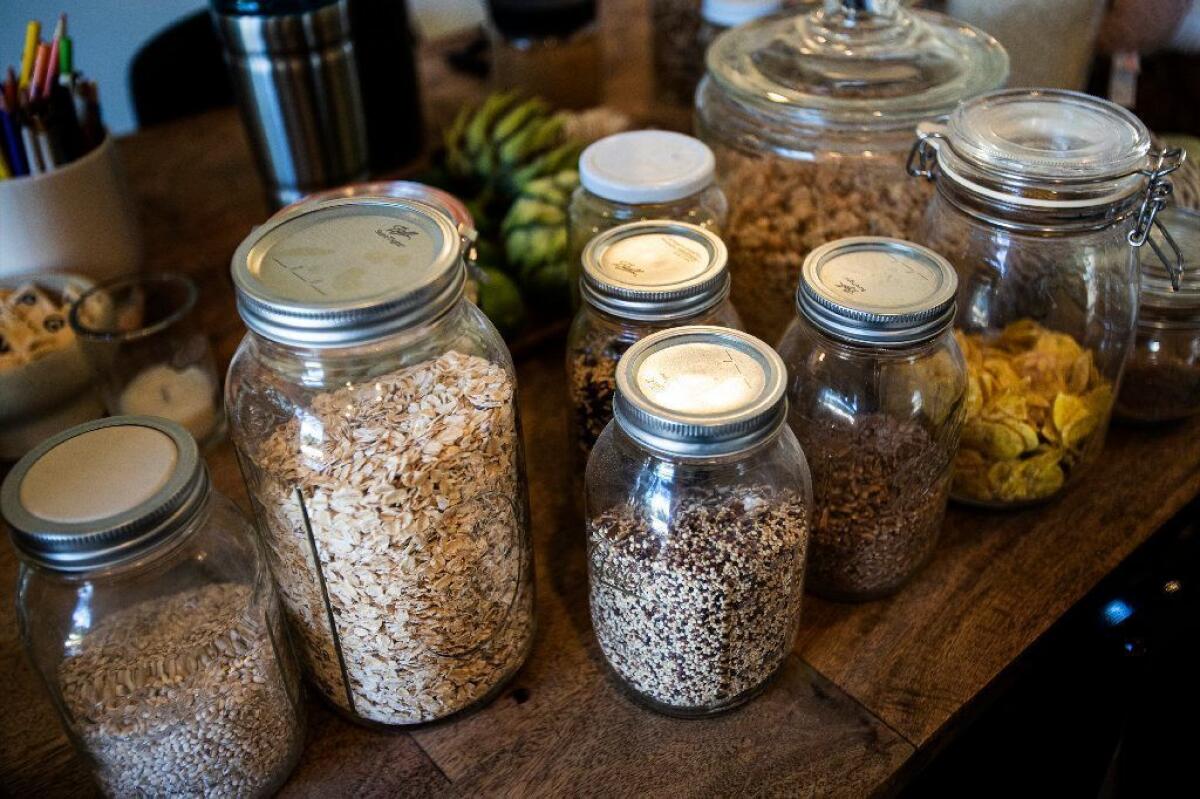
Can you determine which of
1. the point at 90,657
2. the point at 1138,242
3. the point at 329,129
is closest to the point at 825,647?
the point at 1138,242

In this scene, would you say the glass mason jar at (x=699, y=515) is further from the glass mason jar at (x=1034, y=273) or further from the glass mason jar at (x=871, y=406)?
the glass mason jar at (x=1034, y=273)

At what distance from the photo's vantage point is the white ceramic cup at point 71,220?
98 centimetres

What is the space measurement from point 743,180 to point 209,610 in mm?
607

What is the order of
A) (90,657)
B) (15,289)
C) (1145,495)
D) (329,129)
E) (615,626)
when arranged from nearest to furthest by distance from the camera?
(90,657), (615,626), (1145,495), (15,289), (329,129)

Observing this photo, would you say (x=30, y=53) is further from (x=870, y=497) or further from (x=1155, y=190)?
(x=1155, y=190)

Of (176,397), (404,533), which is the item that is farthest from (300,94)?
(404,533)

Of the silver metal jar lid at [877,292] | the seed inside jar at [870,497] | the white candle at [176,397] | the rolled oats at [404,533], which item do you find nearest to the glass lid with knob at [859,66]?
the silver metal jar lid at [877,292]

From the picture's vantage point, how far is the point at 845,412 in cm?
73

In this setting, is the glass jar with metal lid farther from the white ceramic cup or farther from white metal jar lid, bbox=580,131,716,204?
the white ceramic cup

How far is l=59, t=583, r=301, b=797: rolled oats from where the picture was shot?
1.94 ft

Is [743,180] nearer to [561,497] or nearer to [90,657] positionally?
[561,497]

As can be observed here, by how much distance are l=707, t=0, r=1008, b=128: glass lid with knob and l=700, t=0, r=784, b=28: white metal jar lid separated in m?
0.35

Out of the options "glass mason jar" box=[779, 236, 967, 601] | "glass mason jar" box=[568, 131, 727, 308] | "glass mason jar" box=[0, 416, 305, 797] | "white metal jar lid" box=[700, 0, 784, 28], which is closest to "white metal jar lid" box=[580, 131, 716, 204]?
"glass mason jar" box=[568, 131, 727, 308]

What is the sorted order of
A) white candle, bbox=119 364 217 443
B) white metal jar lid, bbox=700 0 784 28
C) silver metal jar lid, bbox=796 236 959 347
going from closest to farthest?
silver metal jar lid, bbox=796 236 959 347, white candle, bbox=119 364 217 443, white metal jar lid, bbox=700 0 784 28
